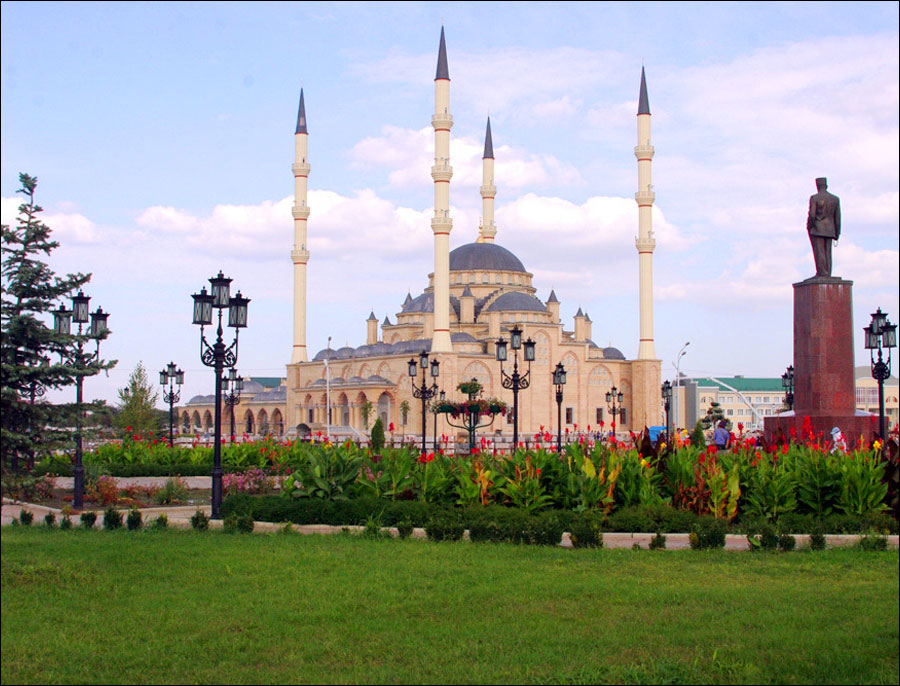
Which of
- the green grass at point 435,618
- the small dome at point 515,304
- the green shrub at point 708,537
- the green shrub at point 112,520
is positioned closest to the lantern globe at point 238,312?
the green shrub at point 112,520

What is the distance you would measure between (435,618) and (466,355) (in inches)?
2249

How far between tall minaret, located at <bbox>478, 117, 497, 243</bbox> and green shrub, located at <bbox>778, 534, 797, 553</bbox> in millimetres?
70978

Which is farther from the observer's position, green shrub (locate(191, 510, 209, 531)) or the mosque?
the mosque

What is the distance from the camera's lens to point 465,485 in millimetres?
12953

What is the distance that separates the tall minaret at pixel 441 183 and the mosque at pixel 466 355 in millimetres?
69

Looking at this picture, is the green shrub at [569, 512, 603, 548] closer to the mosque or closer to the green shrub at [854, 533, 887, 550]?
the green shrub at [854, 533, 887, 550]

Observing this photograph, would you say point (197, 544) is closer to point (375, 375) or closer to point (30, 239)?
point (30, 239)

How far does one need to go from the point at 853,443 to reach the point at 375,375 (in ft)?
166

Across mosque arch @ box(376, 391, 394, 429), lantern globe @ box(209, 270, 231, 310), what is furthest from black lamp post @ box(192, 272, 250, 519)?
mosque arch @ box(376, 391, 394, 429)

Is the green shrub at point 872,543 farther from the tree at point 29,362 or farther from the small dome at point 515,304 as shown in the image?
the small dome at point 515,304

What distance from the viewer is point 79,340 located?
650 centimetres

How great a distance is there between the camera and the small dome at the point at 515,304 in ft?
226

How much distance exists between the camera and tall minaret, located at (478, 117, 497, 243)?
262ft

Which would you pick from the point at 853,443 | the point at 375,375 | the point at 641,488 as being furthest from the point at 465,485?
the point at 375,375
